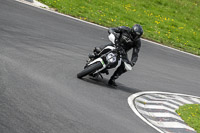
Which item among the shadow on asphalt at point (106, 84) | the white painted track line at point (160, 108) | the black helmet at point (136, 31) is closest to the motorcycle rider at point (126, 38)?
the black helmet at point (136, 31)

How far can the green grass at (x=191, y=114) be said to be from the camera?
874 centimetres

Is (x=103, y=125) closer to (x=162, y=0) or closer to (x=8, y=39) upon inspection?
(x=8, y=39)

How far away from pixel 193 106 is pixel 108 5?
14.5 metres

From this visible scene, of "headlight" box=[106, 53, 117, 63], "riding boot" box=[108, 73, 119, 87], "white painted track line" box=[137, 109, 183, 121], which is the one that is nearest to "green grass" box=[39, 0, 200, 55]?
"riding boot" box=[108, 73, 119, 87]

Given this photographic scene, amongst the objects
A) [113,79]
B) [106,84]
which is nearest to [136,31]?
[113,79]

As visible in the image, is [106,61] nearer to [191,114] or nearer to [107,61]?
[107,61]

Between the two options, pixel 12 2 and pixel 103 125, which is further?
pixel 12 2

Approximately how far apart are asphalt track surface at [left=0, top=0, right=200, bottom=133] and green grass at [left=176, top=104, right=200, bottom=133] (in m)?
1.43

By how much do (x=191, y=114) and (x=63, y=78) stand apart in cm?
343

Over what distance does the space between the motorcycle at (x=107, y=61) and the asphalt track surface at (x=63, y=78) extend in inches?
13.4

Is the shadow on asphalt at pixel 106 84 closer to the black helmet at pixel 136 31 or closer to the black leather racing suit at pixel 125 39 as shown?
the black leather racing suit at pixel 125 39

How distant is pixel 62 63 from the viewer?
35.1 ft

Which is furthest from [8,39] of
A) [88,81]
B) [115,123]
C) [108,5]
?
[108,5]

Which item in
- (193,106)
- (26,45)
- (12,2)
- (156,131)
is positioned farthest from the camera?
(12,2)
